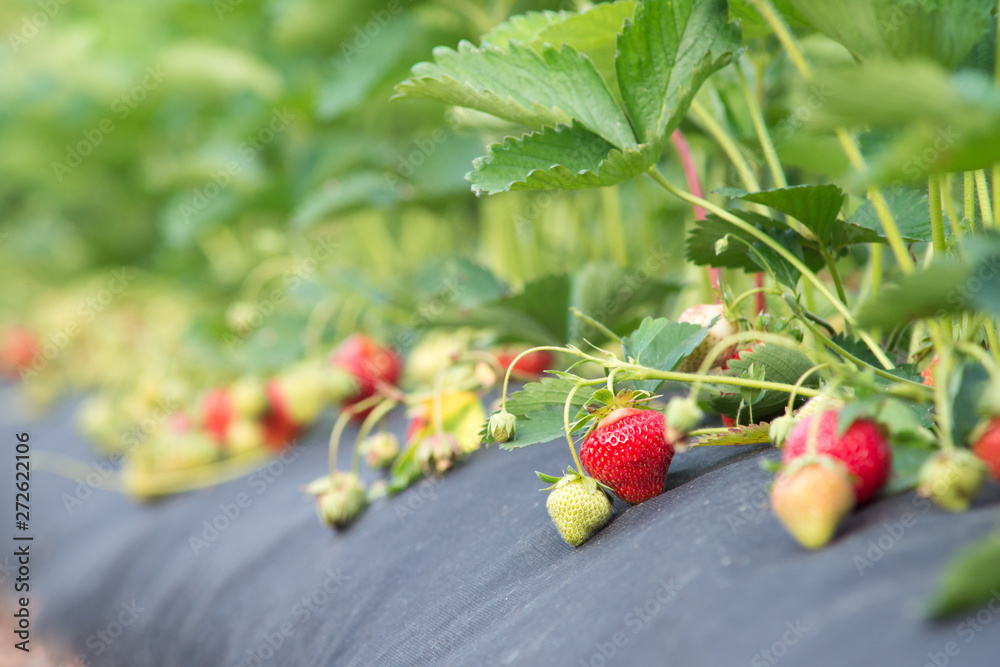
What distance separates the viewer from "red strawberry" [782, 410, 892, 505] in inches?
12.4

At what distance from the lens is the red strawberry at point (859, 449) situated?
316mm

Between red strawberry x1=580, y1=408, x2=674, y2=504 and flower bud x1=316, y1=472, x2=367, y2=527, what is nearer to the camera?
red strawberry x1=580, y1=408, x2=674, y2=504

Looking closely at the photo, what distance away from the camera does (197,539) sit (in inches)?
33.3

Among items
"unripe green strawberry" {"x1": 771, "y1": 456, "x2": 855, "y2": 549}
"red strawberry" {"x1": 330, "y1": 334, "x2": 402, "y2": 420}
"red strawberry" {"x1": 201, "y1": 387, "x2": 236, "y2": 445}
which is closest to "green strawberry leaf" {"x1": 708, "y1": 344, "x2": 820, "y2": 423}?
"unripe green strawberry" {"x1": 771, "y1": 456, "x2": 855, "y2": 549}

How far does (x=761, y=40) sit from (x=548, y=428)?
343mm

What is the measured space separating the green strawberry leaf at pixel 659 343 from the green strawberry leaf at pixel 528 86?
10 cm

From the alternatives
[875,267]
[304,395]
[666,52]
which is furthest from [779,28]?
[304,395]

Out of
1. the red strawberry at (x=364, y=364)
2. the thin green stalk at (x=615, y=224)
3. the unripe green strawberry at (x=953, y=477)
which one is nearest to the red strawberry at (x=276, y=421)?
the red strawberry at (x=364, y=364)

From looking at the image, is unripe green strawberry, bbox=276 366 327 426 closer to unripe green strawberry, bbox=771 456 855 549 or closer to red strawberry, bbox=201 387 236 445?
red strawberry, bbox=201 387 236 445

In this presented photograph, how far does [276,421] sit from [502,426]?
634 mm

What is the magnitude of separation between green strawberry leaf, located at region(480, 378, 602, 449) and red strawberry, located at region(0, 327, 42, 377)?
2.01 meters

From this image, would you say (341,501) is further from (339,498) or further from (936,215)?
(936,215)

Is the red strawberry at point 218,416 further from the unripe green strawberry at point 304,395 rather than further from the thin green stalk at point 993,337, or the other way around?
the thin green stalk at point 993,337

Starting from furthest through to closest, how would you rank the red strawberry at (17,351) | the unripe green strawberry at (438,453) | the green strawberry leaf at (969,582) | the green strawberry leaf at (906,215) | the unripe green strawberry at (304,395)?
the red strawberry at (17,351), the unripe green strawberry at (304,395), the unripe green strawberry at (438,453), the green strawberry leaf at (906,215), the green strawberry leaf at (969,582)
